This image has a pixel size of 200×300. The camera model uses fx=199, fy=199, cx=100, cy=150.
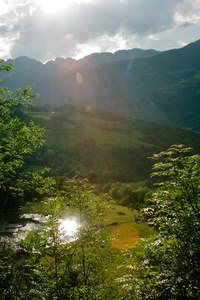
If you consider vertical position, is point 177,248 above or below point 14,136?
below

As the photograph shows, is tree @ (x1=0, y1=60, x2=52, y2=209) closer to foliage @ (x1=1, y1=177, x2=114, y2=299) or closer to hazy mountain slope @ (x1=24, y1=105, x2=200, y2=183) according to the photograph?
foliage @ (x1=1, y1=177, x2=114, y2=299)

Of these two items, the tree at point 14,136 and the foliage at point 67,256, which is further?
the tree at point 14,136

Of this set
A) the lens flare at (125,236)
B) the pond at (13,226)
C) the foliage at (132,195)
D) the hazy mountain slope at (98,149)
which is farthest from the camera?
the hazy mountain slope at (98,149)

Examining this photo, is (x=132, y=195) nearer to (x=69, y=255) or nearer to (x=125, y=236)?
(x=125, y=236)

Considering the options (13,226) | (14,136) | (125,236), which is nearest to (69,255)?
(14,136)

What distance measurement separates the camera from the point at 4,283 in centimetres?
596

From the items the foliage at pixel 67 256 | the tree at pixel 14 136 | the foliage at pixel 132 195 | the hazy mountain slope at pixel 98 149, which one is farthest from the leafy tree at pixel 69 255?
the hazy mountain slope at pixel 98 149

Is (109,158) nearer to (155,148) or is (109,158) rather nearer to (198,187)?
(155,148)

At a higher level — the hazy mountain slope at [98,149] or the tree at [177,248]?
the hazy mountain slope at [98,149]

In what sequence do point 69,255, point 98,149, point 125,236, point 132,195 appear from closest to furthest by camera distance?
point 69,255
point 125,236
point 132,195
point 98,149

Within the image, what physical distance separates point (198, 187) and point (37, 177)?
11180 mm

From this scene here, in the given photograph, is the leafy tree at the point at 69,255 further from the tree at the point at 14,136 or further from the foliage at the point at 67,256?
the tree at the point at 14,136

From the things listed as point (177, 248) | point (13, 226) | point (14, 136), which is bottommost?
point (13, 226)

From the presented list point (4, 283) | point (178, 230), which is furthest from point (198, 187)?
point (4, 283)
